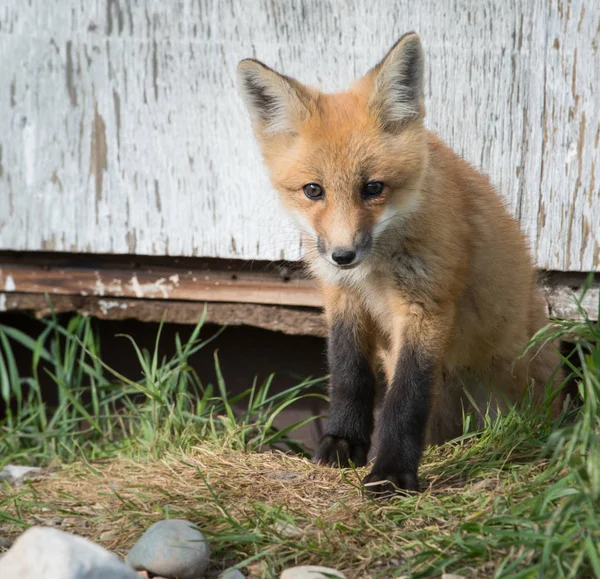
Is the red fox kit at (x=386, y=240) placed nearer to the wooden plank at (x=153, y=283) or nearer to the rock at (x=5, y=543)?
the wooden plank at (x=153, y=283)

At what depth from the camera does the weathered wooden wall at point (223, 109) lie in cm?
290

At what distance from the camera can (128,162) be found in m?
3.20

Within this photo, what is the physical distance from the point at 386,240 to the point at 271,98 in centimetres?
58

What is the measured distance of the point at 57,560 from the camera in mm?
1422

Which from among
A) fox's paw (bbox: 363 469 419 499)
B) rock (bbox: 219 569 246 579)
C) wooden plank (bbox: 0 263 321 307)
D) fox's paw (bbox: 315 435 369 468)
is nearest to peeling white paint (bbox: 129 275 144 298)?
wooden plank (bbox: 0 263 321 307)

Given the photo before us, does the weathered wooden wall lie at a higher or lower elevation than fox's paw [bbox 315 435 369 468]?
higher

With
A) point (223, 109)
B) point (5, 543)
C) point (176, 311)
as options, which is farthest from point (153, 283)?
point (5, 543)

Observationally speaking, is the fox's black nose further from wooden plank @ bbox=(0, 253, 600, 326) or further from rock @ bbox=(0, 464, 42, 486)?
rock @ bbox=(0, 464, 42, 486)

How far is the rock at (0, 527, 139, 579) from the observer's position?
1417mm

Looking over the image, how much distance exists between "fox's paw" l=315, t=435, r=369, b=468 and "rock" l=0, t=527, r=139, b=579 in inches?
39.5

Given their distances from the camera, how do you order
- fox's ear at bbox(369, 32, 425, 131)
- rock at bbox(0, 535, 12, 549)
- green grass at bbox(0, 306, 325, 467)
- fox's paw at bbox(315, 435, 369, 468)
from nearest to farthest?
rock at bbox(0, 535, 12, 549) < fox's ear at bbox(369, 32, 425, 131) < fox's paw at bbox(315, 435, 369, 468) < green grass at bbox(0, 306, 325, 467)

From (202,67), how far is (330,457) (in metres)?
1.69

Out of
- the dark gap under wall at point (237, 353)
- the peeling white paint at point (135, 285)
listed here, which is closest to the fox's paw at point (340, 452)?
the dark gap under wall at point (237, 353)

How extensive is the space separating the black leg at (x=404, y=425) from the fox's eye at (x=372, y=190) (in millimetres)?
470
